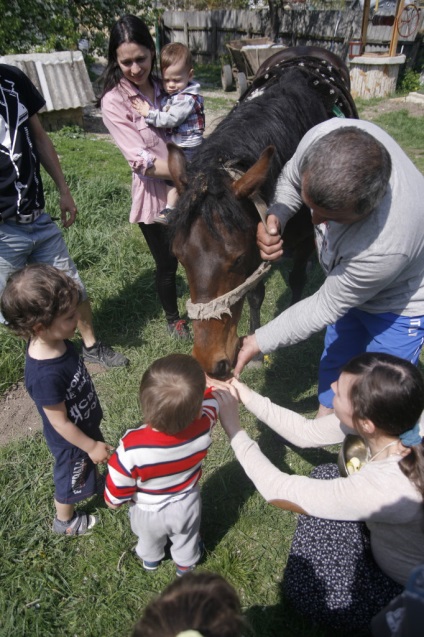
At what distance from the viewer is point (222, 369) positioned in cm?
226

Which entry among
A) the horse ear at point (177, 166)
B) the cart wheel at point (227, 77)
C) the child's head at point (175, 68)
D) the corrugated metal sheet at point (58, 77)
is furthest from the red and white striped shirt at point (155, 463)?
the cart wheel at point (227, 77)

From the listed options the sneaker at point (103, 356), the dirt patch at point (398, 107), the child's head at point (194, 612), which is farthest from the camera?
the dirt patch at point (398, 107)

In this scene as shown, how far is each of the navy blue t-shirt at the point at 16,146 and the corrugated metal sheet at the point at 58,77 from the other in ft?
21.3

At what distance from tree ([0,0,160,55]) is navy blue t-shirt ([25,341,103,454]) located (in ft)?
33.3

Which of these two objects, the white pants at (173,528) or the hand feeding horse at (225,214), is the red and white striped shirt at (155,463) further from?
the hand feeding horse at (225,214)

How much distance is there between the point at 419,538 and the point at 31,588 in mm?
1739

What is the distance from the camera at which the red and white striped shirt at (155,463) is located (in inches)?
66.7

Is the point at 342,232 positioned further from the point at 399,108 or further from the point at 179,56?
the point at 399,108

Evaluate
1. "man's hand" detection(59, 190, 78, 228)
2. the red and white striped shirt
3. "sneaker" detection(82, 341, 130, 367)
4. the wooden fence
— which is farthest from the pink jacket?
the wooden fence

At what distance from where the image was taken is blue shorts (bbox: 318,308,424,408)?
7.27 feet

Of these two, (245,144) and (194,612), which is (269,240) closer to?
(245,144)

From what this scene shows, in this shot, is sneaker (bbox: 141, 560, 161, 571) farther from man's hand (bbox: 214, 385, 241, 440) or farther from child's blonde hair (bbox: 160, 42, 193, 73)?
child's blonde hair (bbox: 160, 42, 193, 73)

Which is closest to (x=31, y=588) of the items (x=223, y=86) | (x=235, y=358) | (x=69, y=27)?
(x=235, y=358)

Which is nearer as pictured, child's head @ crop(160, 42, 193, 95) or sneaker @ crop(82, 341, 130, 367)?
child's head @ crop(160, 42, 193, 95)
